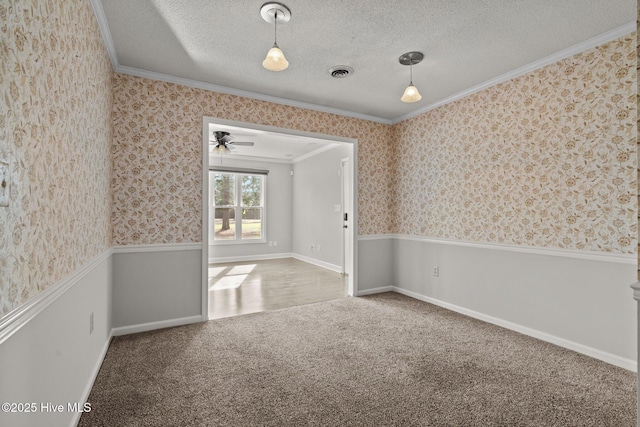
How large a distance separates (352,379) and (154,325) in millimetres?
2121

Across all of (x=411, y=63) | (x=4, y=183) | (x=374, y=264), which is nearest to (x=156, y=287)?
(x=4, y=183)

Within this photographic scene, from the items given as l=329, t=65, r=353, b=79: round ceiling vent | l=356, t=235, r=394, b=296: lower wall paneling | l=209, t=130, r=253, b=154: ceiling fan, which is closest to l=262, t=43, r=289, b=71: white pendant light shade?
l=329, t=65, r=353, b=79: round ceiling vent

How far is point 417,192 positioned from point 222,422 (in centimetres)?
346

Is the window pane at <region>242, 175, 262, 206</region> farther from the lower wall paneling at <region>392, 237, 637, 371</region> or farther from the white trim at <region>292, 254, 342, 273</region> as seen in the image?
the lower wall paneling at <region>392, 237, 637, 371</region>

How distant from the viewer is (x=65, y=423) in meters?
1.58

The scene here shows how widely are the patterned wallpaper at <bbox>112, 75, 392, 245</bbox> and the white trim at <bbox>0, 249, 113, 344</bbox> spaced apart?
4.31 feet

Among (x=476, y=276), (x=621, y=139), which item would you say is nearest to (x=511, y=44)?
(x=621, y=139)

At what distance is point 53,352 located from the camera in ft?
4.66

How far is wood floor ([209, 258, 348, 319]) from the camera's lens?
4.00m

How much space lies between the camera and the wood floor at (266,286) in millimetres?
4004

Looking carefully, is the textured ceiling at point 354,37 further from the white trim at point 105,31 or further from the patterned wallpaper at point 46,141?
the patterned wallpaper at point 46,141

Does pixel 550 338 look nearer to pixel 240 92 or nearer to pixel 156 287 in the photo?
pixel 156 287

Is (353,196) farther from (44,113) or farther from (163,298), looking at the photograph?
(44,113)

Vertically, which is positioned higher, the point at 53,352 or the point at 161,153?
the point at 161,153
